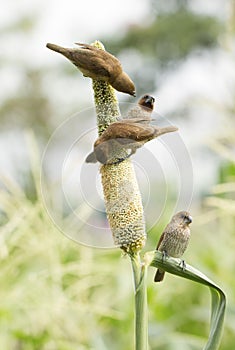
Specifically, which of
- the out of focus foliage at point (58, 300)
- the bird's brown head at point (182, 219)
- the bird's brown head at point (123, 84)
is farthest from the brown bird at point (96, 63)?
the out of focus foliage at point (58, 300)

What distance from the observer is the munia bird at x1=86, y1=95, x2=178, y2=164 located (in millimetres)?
493

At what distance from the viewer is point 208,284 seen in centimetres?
Result: 55

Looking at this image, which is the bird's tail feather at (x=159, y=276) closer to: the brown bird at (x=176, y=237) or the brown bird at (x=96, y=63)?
the brown bird at (x=176, y=237)

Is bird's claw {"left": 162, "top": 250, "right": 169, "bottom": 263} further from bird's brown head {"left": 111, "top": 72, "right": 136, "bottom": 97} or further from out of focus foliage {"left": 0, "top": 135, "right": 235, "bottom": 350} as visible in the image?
out of focus foliage {"left": 0, "top": 135, "right": 235, "bottom": 350}

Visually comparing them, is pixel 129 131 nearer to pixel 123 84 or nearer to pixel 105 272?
pixel 123 84

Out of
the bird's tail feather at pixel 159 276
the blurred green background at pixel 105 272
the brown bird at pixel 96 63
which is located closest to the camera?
the brown bird at pixel 96 63

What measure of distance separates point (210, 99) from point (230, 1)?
1.06 feet

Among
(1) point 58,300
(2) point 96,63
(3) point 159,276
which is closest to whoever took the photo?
(2) point 96,63

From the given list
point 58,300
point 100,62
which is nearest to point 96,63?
point 100,62

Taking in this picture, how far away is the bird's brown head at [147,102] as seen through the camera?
53cm

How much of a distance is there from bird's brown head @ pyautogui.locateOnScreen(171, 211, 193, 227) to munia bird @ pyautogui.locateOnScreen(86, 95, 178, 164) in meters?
0.07

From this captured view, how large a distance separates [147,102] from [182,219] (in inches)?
3.6

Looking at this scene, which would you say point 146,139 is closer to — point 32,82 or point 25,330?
point 25,330

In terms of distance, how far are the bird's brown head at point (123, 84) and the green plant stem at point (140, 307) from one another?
12 centimetres
